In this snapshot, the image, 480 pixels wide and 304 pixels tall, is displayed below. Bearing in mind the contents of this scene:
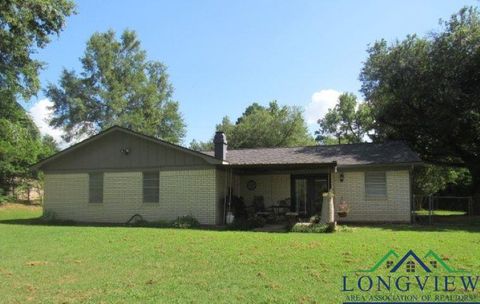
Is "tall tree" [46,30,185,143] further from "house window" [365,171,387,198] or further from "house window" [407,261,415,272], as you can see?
"house window" [407,261,415,272]

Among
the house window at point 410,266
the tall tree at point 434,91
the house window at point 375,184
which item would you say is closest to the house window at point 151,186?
the house window at point 375,184

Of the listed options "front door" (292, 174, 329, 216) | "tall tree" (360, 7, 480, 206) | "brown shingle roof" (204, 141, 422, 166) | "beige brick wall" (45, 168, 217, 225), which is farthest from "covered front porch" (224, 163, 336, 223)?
"tall tree" (360, 7, 480, 206)

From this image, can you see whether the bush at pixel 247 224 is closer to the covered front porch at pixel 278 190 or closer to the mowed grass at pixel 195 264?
the covered front porch at pixel 278 190

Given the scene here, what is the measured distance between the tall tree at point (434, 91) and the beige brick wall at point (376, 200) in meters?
7.20

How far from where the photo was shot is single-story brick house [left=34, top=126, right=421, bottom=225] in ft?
61.2

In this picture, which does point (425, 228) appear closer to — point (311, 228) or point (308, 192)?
point (311, 228)

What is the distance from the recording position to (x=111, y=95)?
146 ft

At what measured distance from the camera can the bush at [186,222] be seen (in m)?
17.8

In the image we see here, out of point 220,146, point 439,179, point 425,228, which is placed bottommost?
point 425,228

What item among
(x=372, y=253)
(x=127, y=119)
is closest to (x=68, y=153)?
(x=372, y=253)

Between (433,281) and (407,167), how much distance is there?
1187 cm

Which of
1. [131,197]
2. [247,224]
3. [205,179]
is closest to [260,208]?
[205,179]

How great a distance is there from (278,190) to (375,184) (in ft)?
13.6

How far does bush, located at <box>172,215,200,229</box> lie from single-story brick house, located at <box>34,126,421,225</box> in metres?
0.38
